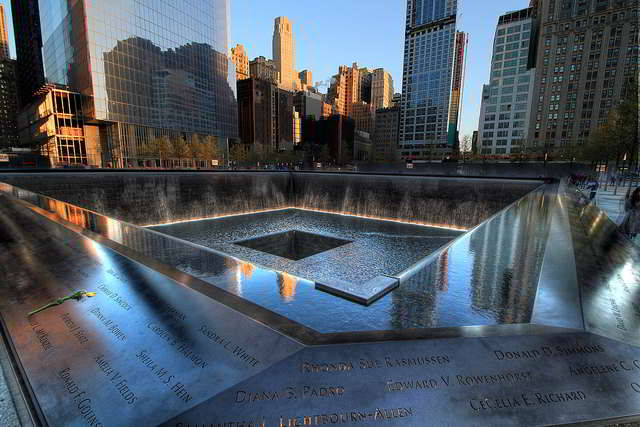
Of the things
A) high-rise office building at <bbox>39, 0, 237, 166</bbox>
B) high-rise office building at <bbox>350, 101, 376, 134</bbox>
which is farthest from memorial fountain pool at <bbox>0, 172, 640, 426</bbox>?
high-rise office building at <bbox>350, 101, 376, 134</bbox>

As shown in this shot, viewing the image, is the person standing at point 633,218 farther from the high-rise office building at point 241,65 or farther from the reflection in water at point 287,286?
the high-rise office building at point 241,65

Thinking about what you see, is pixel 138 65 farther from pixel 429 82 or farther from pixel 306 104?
pixel 306 104

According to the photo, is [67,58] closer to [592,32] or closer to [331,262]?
[331,262]

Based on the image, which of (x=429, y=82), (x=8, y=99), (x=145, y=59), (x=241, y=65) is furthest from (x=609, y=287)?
(x=241, y=65)

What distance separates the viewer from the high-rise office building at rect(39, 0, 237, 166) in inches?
1700

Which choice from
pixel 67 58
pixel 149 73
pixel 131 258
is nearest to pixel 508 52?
pixel 149 73

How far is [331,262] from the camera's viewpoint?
919 cm

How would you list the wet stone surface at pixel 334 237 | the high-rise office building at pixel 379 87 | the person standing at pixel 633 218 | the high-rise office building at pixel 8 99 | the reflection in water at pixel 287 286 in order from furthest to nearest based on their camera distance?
the high-rise office building at pixel 379 87 → the high-rise office building at pixel 8 99 → the wet stone surface at pixel 334 237 → the person standing at pixel 633 218 → the reflection in water at pixel 287 286

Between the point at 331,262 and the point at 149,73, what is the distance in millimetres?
54257

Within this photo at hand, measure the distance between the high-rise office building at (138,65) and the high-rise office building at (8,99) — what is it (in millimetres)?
51862

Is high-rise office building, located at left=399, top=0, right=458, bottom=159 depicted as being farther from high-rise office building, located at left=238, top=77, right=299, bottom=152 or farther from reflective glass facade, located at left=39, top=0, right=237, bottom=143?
reflective glass facade, located at left=39, top=0, right=237, bottom=143

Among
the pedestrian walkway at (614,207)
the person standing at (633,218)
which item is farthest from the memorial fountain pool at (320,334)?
the pedestrian walkway at (614,207)

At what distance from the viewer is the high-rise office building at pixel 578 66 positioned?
6881cm

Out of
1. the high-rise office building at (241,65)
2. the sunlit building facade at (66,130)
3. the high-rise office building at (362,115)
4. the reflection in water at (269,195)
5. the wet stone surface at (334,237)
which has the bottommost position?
the wet stone surface at (334,237)
